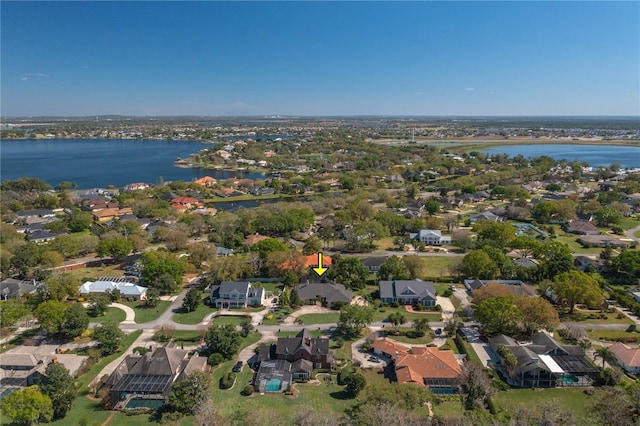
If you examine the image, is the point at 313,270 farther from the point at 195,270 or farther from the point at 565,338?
the point at 565,338

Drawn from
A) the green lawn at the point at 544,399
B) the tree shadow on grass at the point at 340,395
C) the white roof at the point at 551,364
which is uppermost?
the white roof at the point at 551,364

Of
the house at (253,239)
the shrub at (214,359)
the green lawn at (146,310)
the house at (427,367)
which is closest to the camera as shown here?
the house at (427,367)

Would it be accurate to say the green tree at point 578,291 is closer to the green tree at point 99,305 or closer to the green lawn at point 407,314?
the green lawn at point 407,314

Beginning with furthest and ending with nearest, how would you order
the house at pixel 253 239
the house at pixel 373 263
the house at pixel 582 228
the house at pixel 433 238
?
the house at pixel 582 228
the house at pixel 433 238
the house at pixel 253 239
the house at pixel 373 263

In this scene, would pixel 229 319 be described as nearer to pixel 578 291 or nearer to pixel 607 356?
pixel 607 356

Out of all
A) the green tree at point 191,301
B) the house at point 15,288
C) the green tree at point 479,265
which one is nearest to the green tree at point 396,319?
the green tree at point 479,265

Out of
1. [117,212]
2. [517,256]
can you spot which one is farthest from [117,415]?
[117,212]

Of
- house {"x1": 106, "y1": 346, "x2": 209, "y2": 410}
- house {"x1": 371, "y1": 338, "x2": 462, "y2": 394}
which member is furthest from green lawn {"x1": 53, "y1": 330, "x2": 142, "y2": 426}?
house {"x1": 371, "y1": 338, "x2": 462, "y2": 394}
